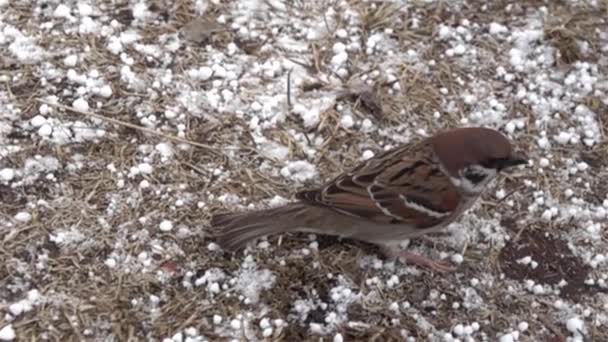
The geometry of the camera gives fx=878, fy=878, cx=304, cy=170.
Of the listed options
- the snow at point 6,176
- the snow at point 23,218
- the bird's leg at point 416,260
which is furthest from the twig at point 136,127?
the bird's leg at point 416,260

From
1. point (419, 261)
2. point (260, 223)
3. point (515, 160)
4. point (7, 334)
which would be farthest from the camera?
point (419, 261)

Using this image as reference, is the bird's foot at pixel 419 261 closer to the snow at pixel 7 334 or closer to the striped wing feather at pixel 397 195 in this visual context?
the striped wing feather at pixel 397 195

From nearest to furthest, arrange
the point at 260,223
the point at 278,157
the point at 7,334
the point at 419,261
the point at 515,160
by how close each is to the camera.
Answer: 1. the point at 7,334
2. the point at 515,160
3. the point at 260,223
4. the point at 419,261
5. the point at 278,157

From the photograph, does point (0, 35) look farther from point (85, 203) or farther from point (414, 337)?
point (414, 337)

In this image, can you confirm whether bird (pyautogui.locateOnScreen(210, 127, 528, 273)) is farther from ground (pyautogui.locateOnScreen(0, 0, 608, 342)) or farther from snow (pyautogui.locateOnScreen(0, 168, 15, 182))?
snow (pyautogui.locateOnScreen(0, 168, 15, 182))

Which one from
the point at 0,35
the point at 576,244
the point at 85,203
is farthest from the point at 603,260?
the point at 0,35

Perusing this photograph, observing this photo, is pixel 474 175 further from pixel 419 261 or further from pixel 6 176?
pixel 6 176

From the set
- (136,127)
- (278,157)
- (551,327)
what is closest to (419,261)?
(551,327)
